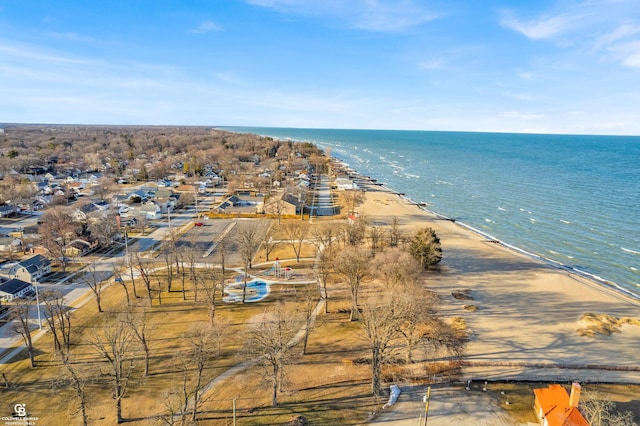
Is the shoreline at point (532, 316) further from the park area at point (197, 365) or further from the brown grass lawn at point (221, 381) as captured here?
the park area at point (197, 365)

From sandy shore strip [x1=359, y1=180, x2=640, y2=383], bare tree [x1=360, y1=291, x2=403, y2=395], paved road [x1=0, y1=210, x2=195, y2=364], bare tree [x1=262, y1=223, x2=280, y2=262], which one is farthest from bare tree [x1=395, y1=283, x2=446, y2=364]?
paved road [x1=0, y1=210, x2=195, y2=364]

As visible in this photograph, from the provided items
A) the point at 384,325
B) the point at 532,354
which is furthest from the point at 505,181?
the point at 384,325

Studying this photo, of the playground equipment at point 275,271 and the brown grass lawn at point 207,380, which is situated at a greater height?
the playground equipment at point 275,271

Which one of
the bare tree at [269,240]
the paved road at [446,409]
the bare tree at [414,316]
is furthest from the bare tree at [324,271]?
the paved road at [446,409]

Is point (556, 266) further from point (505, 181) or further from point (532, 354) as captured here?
point (505, 181)

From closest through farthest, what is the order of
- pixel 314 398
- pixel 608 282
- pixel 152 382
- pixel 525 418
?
pixel 525 418 < pixel 314 398 < pixel 152 382 < pixel 608 282

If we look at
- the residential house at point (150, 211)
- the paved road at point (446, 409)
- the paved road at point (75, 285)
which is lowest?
the paved road at point (75, 285)

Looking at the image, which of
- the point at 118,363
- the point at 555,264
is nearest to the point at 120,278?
the point at 118,363
